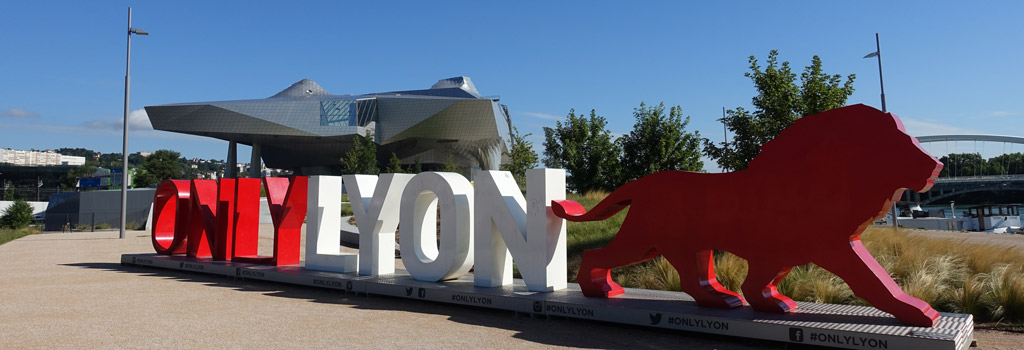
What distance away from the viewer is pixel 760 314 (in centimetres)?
654

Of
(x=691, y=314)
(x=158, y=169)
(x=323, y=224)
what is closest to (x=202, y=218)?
(x=323, y=224)

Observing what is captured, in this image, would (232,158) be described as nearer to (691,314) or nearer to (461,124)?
(461,124)

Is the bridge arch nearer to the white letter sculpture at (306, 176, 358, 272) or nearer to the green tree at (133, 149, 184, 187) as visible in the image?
the white letter sculpture at (306, 176, 358, 272)

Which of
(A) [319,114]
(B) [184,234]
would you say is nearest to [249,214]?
(B) [184,234]

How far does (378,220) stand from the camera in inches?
395

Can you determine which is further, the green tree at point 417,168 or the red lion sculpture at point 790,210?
the green tree at point 417,168

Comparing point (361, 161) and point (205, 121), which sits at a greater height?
point (205, 121)

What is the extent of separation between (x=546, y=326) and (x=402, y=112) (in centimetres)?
5850

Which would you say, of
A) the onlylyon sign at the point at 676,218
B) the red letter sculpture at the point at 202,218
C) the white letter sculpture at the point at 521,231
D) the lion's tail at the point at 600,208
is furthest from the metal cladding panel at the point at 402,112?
the lion's tail at the point at 600,208

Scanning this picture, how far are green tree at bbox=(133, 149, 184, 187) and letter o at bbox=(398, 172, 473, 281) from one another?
83976 millimetres

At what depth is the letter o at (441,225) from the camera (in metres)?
9.09

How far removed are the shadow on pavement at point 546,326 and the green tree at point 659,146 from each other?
19.8 metres

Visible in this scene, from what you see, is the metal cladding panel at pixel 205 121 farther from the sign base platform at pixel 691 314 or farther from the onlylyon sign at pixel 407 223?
the sign base platform at pixel 691 314

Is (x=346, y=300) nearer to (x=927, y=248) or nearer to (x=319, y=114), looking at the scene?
(x=927, y=248)
